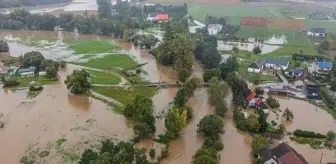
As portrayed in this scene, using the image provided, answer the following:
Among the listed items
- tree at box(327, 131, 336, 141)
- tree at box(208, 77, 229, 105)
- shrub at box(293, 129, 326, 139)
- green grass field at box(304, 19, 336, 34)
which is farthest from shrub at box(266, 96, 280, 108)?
green grass field at box(304, 19, 336, 34)

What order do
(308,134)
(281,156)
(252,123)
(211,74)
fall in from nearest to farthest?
(281,156) < (252,123) < (308,134) < (211,74)

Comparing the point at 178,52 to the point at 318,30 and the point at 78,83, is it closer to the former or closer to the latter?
the point at 78,83

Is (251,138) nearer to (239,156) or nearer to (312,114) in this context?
(239,156)

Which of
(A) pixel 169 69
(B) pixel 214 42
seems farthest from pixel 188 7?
(A) pixel 169 69

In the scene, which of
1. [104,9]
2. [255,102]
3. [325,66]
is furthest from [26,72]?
[325,66]

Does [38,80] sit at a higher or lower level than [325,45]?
lower
